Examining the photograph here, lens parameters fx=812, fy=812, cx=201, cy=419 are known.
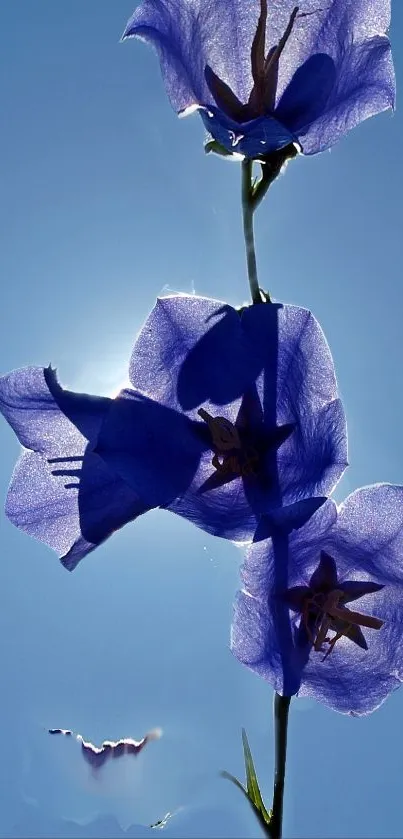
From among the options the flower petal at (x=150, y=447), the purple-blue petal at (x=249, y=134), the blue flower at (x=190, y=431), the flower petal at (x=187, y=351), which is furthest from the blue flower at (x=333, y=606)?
the purple-blue petal at (x=249, y=134)

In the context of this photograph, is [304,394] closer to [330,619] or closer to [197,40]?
[330,619]

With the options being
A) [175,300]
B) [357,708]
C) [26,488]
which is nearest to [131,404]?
[175,300]

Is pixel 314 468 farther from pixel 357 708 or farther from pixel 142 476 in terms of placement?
pixel 357 708

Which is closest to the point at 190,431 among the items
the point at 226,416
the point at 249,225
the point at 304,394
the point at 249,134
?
the point at 226,416

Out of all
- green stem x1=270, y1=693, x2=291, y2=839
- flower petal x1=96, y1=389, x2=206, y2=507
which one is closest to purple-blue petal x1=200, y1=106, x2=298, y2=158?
flower petal x1=96, y1=389, x2=206, y2=507

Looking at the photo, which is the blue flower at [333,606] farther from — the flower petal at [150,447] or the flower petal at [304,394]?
the flower petal at [150,447]

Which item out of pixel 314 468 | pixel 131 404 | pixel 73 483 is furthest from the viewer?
pixel 73 483
